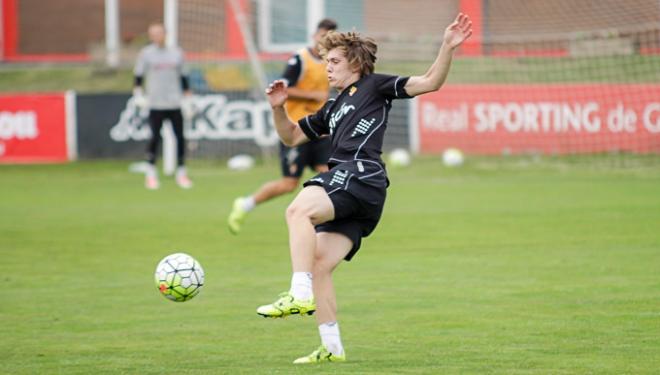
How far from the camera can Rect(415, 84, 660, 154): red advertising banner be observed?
21.0 m

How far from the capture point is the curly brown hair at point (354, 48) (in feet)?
21.6

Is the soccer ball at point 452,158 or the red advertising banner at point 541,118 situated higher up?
the red advertising banner at point 541,118

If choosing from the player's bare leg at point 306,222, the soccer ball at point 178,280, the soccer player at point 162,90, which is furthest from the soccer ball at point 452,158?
the player's bare leg at point 306,222

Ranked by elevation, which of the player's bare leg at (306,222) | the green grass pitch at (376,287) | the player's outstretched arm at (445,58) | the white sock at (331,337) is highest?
the player's outstretched arm at (445,58)

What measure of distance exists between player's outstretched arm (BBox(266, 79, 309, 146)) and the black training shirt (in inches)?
13.7

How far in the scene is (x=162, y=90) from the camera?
18922mm

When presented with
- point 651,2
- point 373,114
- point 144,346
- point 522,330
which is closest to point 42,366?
point 144,346

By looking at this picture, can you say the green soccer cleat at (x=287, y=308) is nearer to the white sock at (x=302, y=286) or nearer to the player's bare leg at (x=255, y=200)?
the white sock at (x=302, y=286)

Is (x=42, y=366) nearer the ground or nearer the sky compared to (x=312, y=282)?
nearer the ground

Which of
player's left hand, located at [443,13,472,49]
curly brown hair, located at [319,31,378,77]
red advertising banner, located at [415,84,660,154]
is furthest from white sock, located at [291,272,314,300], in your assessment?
red advertising banner, located at [415,84,660,154]

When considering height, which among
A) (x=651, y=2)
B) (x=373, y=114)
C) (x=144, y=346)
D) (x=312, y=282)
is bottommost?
(x=144, y=346)

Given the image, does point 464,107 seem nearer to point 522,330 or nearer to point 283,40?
point 283,40

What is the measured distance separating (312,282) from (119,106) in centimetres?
1750

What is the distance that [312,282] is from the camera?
625 centimetres
